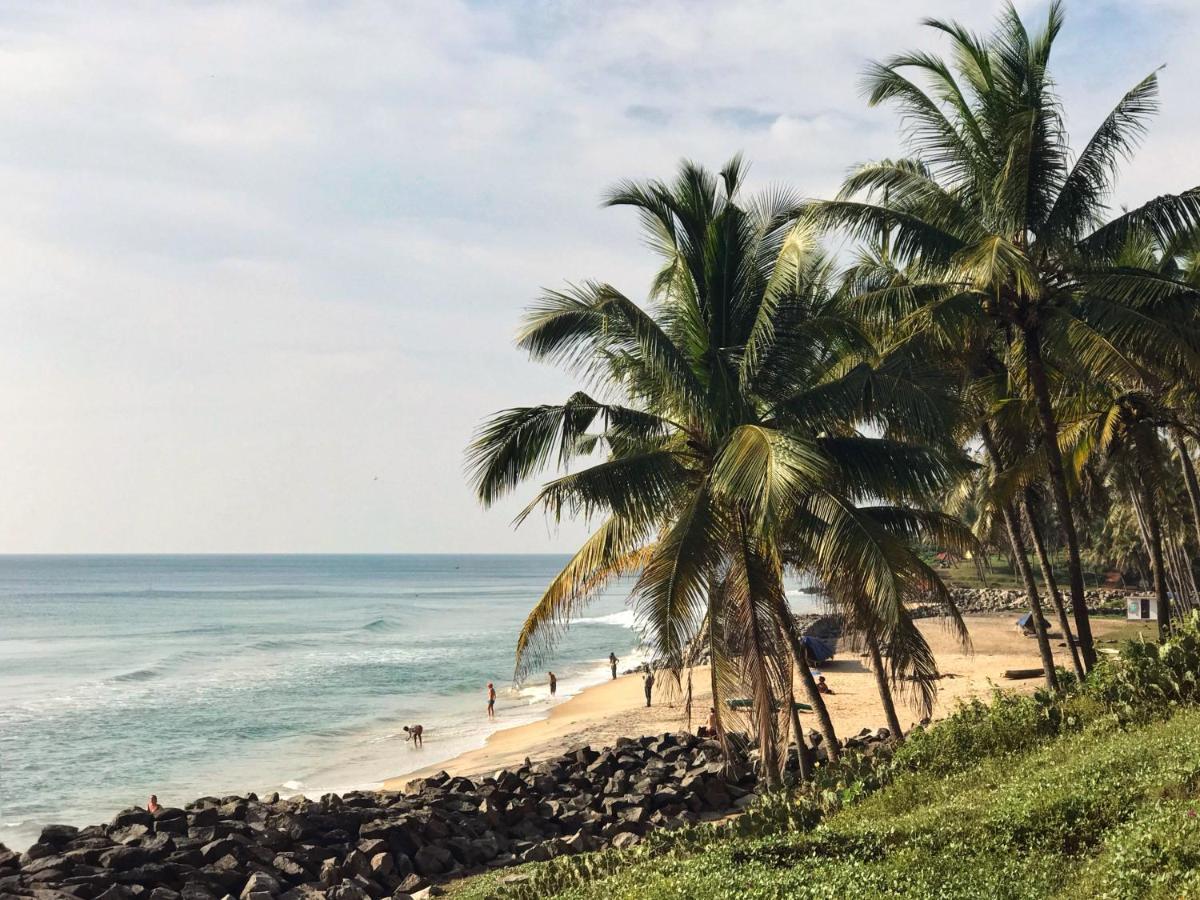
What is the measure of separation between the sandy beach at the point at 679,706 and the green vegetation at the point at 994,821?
9007 mm

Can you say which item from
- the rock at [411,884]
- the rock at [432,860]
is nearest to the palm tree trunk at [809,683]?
the rock at [432,860]

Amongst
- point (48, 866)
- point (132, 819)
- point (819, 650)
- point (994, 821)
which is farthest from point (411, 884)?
point (819, 650)

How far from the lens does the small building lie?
1580 inches

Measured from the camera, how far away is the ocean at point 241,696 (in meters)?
24.7

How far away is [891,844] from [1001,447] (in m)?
11.1

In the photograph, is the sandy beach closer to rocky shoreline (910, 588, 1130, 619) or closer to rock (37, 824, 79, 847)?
rock (37, 824, 79, 847)

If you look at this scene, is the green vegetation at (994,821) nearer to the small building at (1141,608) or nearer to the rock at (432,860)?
the rock at (432,860)

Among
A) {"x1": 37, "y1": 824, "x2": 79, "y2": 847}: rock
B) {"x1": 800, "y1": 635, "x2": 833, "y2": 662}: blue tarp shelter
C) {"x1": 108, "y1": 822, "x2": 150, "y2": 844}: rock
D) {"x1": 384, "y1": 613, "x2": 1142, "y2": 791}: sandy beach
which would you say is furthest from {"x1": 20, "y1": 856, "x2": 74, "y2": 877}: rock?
{"x1": 800, "y1": 635, "x2": 833, "y2": 662}: blue tarp shelter

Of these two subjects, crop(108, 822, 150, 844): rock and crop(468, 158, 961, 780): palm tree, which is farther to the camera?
crop(108, 822, 150, 844): rock

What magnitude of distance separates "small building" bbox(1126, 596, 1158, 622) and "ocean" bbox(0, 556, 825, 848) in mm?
20339

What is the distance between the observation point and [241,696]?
38438 mm

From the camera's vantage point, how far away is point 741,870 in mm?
7828

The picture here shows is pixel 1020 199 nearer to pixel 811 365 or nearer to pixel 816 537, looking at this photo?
pixel 811 365

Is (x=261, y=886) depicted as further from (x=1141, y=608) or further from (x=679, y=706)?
(x=1141, y=608)
